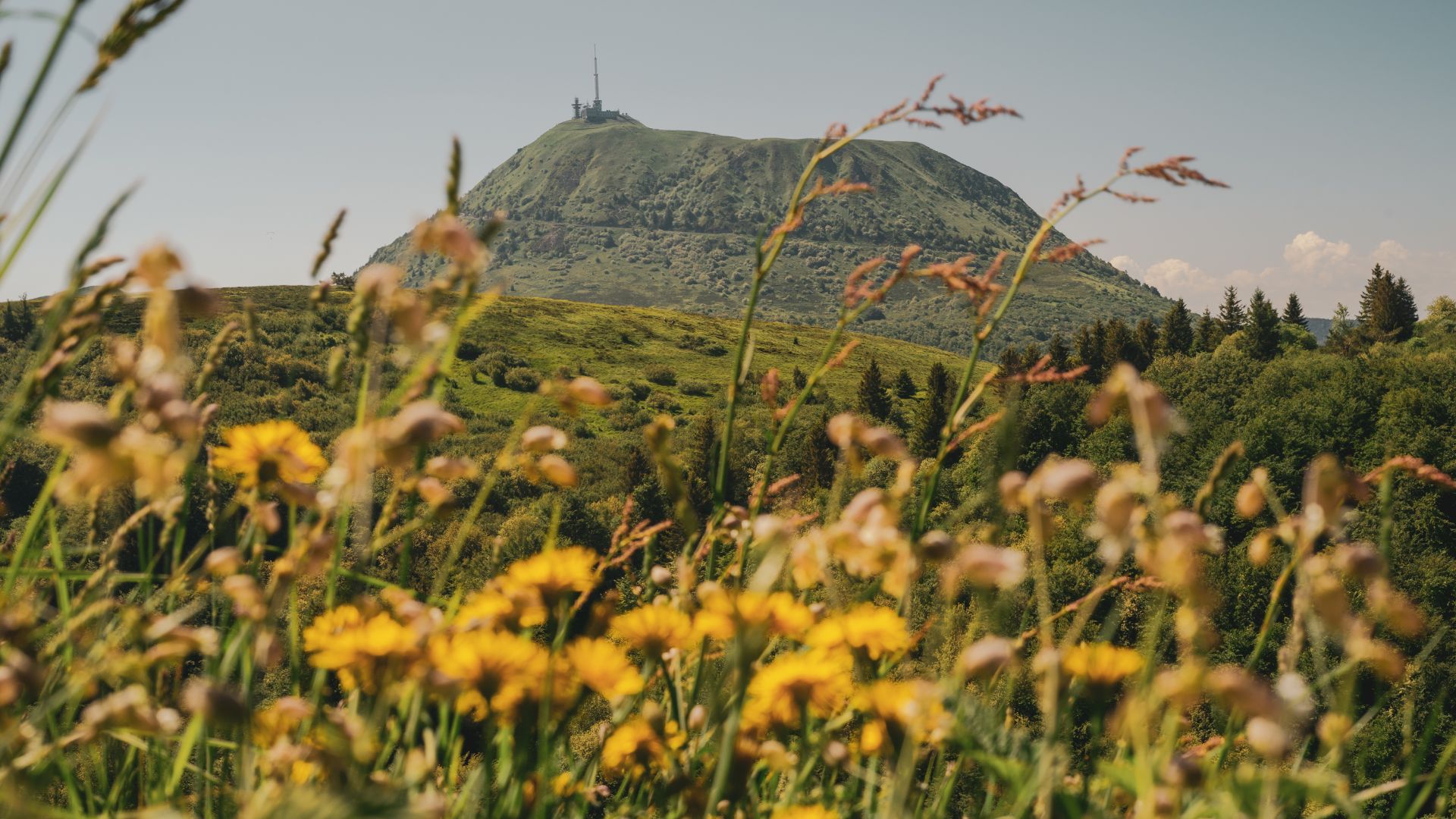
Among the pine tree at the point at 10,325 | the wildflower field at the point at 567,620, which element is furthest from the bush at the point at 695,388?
the wildflower field at the point at 567,620

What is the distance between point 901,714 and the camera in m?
0.96

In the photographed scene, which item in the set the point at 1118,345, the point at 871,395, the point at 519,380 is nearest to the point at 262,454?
the point at 871,395

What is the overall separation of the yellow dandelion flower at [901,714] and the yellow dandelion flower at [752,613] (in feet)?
0.42

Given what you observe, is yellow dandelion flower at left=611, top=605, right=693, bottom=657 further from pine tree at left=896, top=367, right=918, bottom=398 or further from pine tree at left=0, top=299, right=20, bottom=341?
pine tree at left=0, top=299, right=20, bottom=341

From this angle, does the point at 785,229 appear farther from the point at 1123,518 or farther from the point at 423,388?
the point at 1123,518

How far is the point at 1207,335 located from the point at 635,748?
60421mm

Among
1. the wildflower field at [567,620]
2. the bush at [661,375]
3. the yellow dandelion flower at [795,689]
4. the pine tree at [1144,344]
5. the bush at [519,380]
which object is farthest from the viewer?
the bush at [661,375]

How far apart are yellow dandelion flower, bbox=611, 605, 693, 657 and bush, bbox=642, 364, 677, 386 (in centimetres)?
6096

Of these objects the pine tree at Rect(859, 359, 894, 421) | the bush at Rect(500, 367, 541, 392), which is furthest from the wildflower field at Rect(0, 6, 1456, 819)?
the bush at Rect(500, 367, 541, 392)

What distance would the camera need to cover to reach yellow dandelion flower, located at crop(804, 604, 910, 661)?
111cm

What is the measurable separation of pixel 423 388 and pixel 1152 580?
1151 mm

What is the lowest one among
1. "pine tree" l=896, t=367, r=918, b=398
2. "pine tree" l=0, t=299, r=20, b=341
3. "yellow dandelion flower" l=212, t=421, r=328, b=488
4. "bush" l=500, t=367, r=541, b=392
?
"pine tree" l=896, t=367, r=918, b=398

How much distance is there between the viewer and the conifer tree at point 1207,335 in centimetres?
5116

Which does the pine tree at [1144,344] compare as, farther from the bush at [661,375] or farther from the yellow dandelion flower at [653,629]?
the yellow dandelion flower at [653,629]
